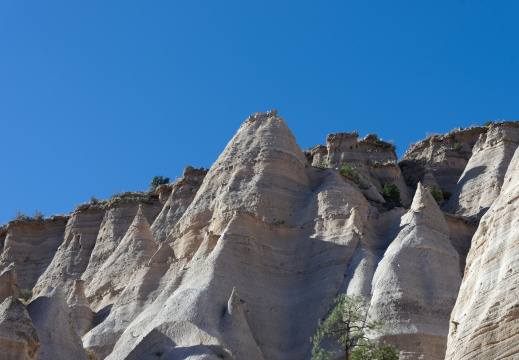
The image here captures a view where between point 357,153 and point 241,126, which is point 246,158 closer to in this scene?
point 241,126

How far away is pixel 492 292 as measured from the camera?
60.2 feet

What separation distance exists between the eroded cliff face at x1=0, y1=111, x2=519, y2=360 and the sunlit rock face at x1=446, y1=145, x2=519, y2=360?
0.78 feet

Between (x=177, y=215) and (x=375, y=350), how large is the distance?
25888 millimetres

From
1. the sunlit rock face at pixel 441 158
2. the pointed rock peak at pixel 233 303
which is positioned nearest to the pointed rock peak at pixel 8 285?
the pointed rock peak at pixel 233 303

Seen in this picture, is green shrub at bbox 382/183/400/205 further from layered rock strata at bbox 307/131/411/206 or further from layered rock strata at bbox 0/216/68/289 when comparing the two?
layered rock strata at bbox 0/216/68/289

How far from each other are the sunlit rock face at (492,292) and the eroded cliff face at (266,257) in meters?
0.24

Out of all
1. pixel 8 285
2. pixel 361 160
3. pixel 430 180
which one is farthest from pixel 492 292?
pixel 361 160

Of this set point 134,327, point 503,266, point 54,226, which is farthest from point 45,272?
point 503,266

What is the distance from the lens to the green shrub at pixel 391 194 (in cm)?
5194

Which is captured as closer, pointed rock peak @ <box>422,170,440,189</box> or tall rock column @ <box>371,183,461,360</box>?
tall rock column @ <box>371,183,461,360</box>

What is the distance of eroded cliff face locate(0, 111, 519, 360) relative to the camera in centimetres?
3331

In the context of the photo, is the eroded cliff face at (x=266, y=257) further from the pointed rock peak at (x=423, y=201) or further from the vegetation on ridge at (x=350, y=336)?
the vegetation on ridge at (x=350, y=336)

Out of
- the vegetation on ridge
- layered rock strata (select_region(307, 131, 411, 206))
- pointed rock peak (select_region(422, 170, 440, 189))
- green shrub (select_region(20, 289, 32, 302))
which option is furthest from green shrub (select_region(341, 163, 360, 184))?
green shrub (select_region(20, 289, 32, 302))

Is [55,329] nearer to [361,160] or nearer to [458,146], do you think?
[361,160]
